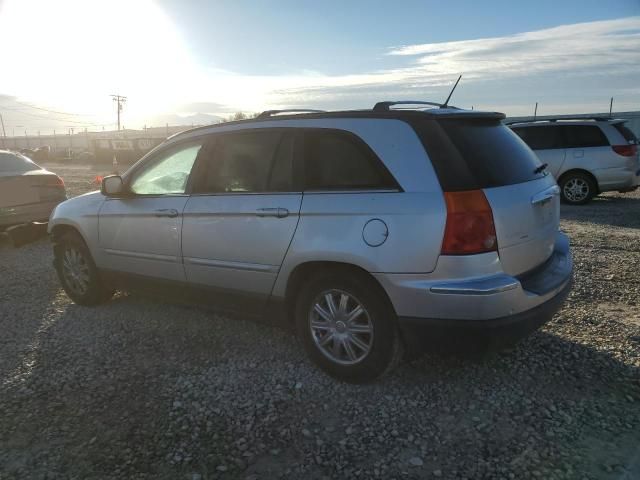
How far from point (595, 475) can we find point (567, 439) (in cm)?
30

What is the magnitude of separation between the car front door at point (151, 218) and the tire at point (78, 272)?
30 cm

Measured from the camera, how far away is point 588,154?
10.9m

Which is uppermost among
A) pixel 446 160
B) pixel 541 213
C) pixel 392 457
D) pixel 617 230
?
pixel 446 160

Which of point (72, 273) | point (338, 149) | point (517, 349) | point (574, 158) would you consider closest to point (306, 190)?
point (338, 149)

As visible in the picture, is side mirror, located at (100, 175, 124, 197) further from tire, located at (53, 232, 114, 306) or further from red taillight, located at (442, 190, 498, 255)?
red taillight, located at (442, 190, 498, 255)

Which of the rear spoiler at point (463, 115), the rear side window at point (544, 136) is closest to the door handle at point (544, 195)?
the rear spoiler at point (463, 115)

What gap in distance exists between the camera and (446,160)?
2.97 metres

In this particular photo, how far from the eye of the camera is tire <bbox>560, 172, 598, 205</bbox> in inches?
432

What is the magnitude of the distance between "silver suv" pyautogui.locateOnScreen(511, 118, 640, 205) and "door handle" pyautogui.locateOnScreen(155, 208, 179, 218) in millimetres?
9434

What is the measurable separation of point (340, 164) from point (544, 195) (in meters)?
1.38

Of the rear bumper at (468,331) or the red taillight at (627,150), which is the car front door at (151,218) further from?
the red taillight at (627,150)

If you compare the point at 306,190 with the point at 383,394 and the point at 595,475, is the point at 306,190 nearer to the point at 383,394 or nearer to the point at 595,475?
the point at 383,394

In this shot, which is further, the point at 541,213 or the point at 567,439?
the point at 541,213

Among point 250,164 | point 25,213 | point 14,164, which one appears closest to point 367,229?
point 250,164
